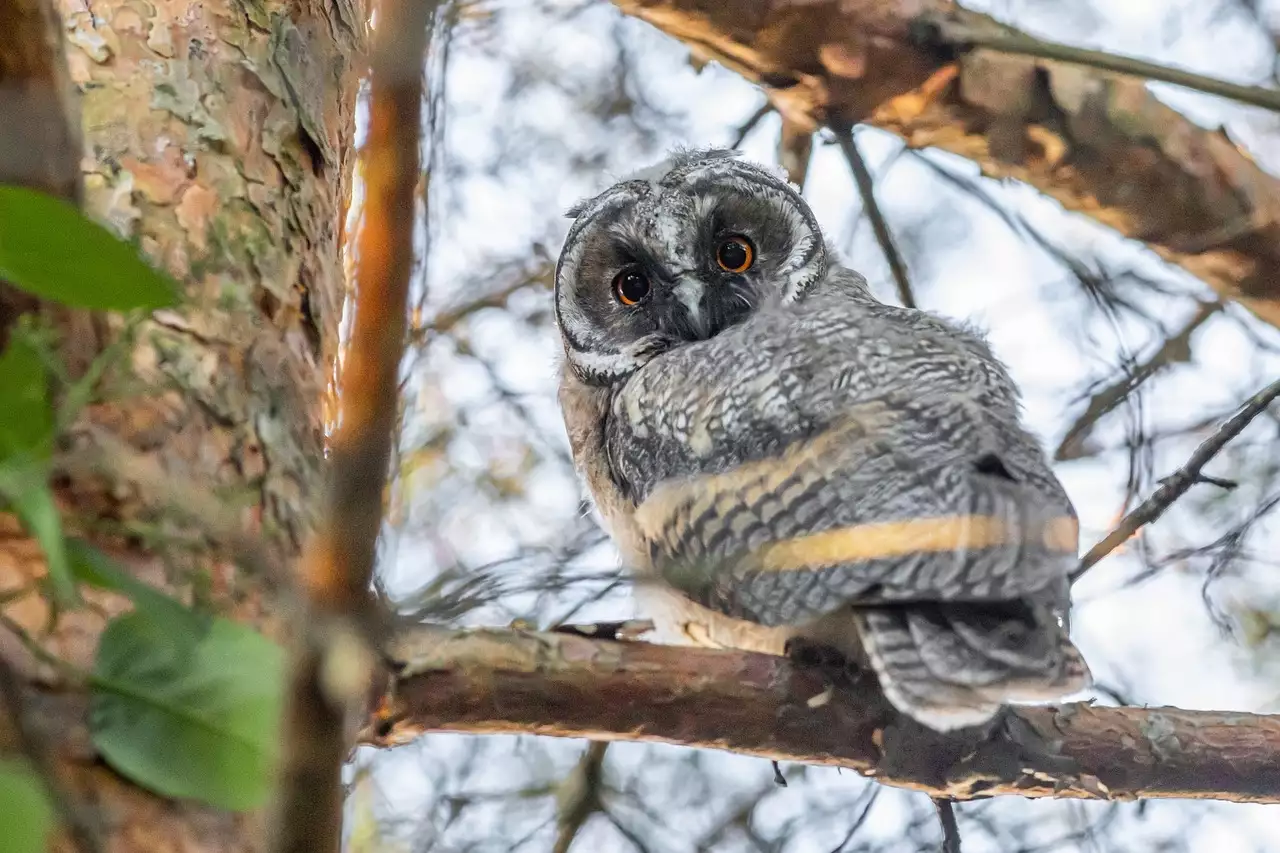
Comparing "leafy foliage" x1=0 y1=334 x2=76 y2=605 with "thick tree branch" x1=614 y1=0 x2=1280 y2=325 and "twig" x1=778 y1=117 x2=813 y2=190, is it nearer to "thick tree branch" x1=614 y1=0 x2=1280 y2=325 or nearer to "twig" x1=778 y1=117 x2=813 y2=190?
"thick tree branch" x1=614 y1=0 x2=1280 y2=325

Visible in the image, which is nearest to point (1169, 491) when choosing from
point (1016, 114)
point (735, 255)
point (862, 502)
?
point (862, 502)

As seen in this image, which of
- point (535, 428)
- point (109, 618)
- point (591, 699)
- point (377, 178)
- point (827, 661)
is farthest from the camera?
point (535, 428)

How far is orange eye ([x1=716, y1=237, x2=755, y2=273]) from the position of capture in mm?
3260

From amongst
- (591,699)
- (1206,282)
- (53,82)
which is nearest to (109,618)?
(53,82)

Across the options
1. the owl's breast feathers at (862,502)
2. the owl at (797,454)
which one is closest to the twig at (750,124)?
the owl at (797,454)

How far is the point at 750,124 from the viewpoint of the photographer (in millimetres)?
3828

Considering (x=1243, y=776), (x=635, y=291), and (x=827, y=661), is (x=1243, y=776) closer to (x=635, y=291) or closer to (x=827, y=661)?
(x=827, y=661)

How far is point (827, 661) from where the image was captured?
7.13 ft

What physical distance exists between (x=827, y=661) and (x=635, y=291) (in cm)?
144

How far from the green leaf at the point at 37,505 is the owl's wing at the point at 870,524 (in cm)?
109

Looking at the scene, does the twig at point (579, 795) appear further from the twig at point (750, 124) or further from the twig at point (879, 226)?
the twig at point (750, 124)

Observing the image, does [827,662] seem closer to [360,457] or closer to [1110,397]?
[1110,397]

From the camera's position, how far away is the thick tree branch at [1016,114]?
3.46 m

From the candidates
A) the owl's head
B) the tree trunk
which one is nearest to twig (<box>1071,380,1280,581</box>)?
the owl's head
